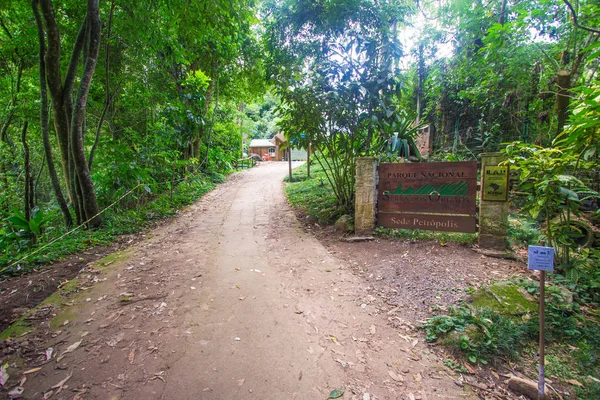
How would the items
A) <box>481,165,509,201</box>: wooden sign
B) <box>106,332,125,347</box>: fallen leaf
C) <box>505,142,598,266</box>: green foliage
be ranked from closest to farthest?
<box>106,332,125,347</box>: fallen leaf < <box>505,142,598,266</box>: green foliage < <box>481,165,509,201</box>: wooden sign

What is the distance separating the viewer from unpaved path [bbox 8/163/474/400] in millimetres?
2031

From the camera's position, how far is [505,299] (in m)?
2.77

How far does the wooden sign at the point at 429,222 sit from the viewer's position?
4406 mm

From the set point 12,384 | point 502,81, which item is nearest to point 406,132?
point 502,81

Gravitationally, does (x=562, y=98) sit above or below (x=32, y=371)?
above

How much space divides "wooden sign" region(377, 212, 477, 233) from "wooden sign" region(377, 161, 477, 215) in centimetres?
10

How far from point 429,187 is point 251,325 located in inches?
142

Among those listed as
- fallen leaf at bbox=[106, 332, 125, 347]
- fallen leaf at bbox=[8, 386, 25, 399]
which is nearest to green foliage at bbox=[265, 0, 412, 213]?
fallen leaf at bbox=[106, 332, 125, 347]

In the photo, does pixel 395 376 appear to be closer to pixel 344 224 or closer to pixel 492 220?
pixel 492 220

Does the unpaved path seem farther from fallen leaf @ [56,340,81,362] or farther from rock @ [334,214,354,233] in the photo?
rock @ [334,214,354,233]

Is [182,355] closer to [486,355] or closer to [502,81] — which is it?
[486,355]

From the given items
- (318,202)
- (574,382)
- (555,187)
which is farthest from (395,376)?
(318,202)

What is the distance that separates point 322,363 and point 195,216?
5.94 metres

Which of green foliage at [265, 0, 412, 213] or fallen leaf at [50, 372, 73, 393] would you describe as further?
green foliage at [265, 0, 412, 213]
